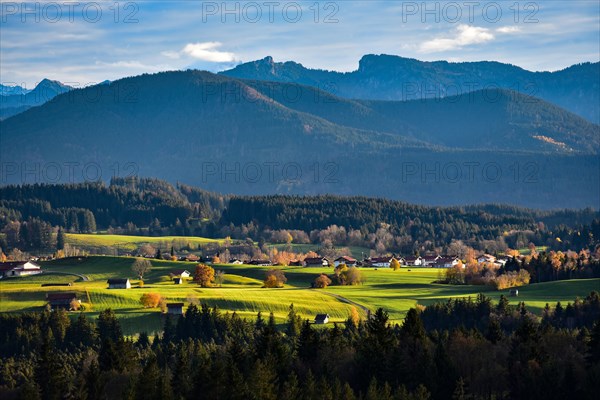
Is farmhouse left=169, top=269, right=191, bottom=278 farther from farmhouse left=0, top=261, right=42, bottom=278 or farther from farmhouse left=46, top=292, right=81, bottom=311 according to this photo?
farmhouse left=46, top=292, right=81, bottom=311

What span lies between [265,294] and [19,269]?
49.9m

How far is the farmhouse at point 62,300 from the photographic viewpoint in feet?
470

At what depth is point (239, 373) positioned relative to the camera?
8506 cm

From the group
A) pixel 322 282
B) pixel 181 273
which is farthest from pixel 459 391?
pixel 181 273

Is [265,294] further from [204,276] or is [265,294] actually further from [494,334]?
[494,334]

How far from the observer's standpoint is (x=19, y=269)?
615 feet

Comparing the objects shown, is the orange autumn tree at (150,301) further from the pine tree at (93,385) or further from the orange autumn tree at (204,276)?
the pine tree at (93,385)

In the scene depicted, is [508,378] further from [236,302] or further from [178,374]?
[236,302]

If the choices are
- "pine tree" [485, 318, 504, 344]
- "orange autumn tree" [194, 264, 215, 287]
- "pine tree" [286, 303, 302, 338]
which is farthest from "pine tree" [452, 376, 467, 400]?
"orange autumn tree" [194, 264, 215, 287]

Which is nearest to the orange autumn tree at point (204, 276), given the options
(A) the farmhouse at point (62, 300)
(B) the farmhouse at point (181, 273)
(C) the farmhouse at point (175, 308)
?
(B) the farmhouse at point (181, 273)

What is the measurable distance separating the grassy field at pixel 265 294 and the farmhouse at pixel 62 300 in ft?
3.77

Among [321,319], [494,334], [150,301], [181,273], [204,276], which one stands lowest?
[321,319]

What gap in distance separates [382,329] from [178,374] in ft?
52.6

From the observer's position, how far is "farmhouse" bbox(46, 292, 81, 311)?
143250 millimetres
